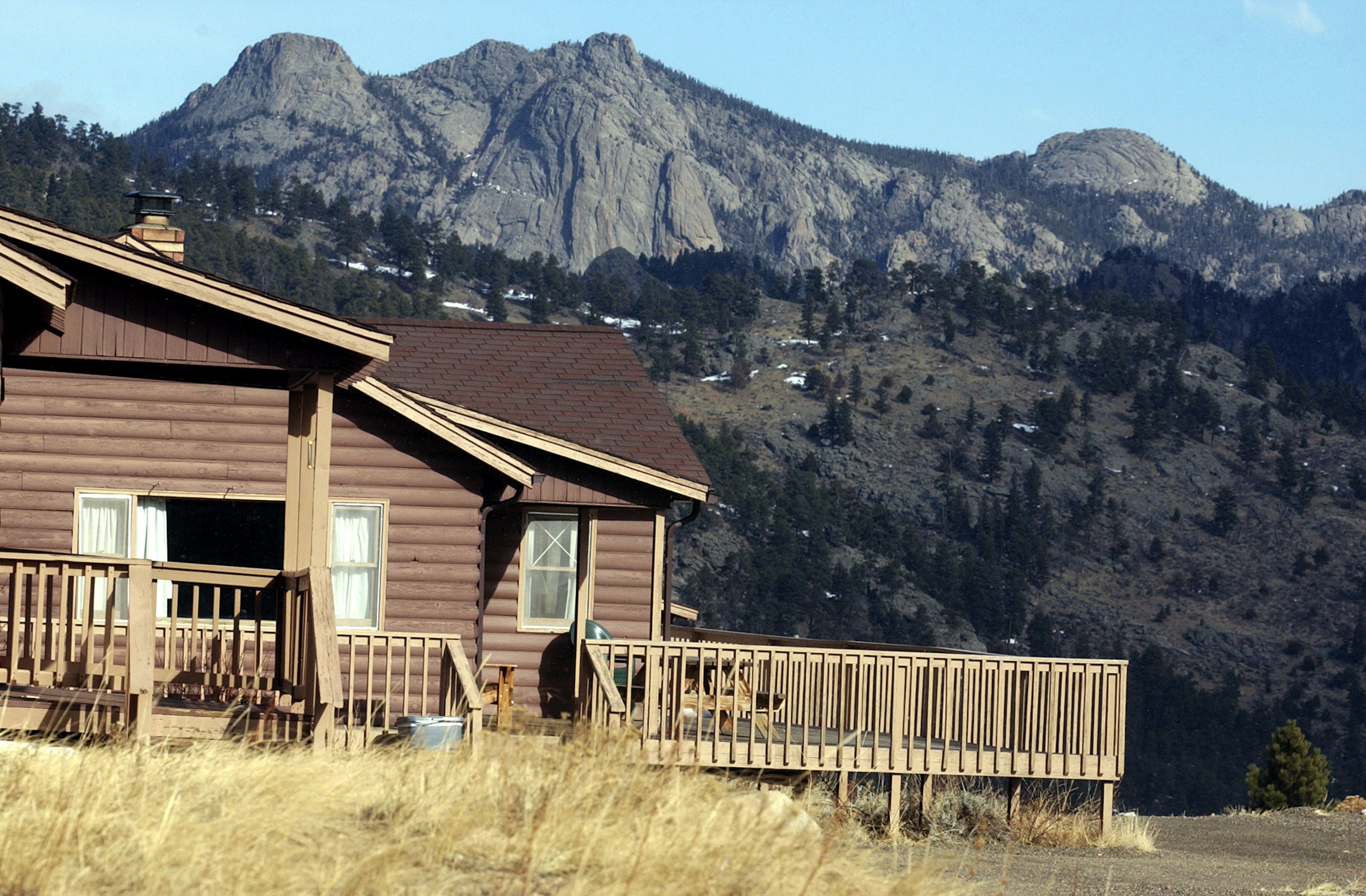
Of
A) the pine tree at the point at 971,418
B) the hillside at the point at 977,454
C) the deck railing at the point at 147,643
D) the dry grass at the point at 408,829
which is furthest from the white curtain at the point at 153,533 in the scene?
the pine tree at the point at 971,418

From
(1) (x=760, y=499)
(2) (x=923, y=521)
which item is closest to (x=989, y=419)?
(2) (x=923, y=521)

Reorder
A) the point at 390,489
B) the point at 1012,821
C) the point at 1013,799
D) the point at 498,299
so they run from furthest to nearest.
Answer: the point at 498,299, the point at 390,489, the point at 1013,799, the point at 1012,821

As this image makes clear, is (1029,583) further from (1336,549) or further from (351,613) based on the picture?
(351,613)

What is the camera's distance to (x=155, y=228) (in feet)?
55.8

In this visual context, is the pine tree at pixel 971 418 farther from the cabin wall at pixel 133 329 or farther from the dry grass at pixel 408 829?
the dry grass at pixel 408 829

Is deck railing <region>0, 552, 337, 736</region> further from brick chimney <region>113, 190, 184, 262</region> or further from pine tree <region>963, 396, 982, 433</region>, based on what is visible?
pine tree <region>963, 396, 982, 433</region>

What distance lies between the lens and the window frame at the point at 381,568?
15.1 meters

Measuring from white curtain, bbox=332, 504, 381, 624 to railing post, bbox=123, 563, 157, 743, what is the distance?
600cm

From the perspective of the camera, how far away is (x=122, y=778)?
650 centimetres

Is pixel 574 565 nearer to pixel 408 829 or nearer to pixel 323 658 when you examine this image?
pixel 323 658

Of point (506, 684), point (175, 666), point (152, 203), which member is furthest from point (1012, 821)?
point (152, 203)

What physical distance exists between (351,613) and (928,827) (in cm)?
598

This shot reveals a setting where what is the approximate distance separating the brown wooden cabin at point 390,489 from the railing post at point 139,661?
50.8 inches

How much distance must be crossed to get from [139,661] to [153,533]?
586 centimetres
